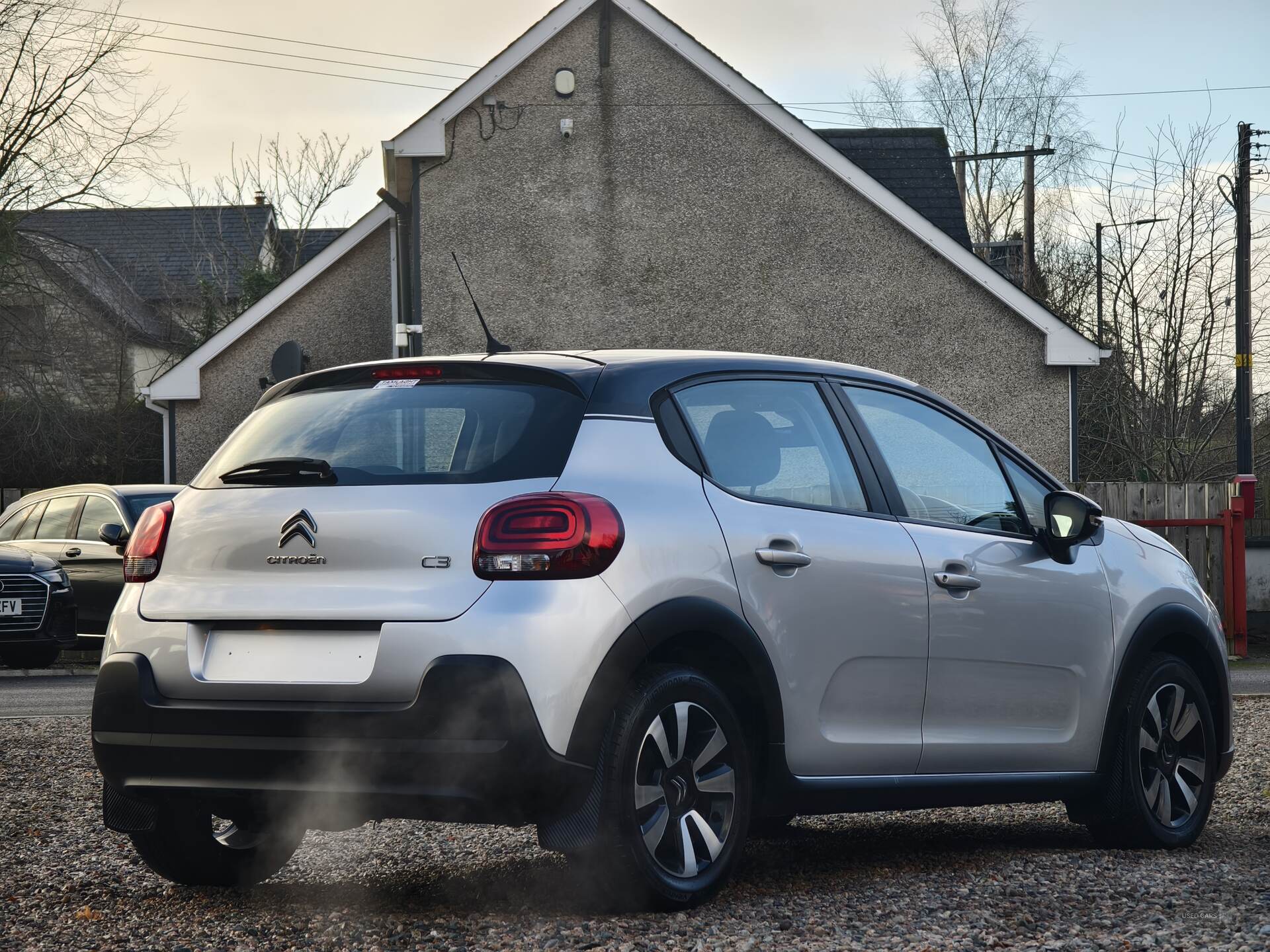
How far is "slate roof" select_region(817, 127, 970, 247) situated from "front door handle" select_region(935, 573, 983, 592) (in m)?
16.9

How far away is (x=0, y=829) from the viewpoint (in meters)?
6.59

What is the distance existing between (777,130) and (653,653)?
52.5 feet

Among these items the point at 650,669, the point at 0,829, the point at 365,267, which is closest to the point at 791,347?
the point at 365,267

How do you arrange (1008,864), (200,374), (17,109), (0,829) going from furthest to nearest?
(17,109) → (200,374) → (0,829) → (1008,864)

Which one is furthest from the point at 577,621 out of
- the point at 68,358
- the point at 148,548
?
the point at 68,358

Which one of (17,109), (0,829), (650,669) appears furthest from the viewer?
(17,109)

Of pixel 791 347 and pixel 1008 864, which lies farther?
pixel 791 347

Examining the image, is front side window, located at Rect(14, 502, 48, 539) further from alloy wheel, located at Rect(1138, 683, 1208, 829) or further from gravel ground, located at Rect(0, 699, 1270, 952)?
alloy wheel, located at Rect(1138, 683, 1208, 829)

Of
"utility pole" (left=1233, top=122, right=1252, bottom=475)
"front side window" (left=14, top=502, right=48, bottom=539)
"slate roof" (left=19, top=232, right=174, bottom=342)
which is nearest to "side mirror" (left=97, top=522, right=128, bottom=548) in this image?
"front side window" (left=14, top=502, right=48, bottom=539)

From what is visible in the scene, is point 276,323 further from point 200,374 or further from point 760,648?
point 760,648

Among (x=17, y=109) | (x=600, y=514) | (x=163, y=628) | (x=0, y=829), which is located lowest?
(x=0, y=829)

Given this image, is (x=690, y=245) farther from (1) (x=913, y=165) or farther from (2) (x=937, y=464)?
(2) (x=937, y=464)

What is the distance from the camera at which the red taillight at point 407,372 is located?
4.93 m

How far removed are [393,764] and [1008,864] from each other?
2.40 m
